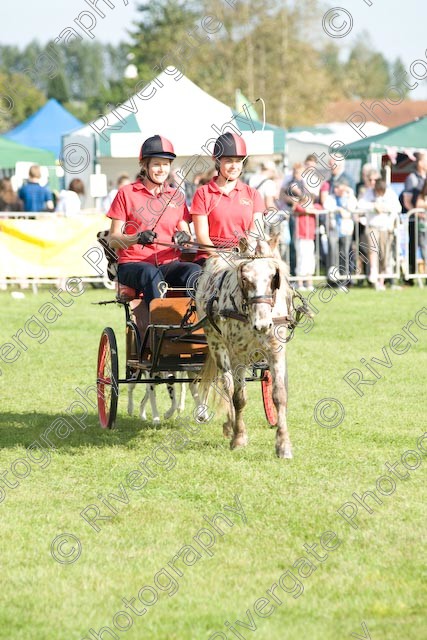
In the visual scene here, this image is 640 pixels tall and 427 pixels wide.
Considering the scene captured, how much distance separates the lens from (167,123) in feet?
79.6

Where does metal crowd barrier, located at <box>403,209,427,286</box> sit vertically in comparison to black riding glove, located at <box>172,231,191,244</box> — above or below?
below

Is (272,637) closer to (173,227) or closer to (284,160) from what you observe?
(173,227)

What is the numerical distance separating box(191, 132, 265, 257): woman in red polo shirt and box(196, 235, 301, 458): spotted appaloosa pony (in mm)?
322

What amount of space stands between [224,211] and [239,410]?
1650 millimetres

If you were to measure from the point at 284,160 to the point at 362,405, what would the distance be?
16904 millimetres

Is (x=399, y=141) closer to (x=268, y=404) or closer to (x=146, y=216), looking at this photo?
(x=268, y=404)

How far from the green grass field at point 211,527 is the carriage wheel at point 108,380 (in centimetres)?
16

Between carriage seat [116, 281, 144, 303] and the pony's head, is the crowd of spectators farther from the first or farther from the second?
the pony's head
